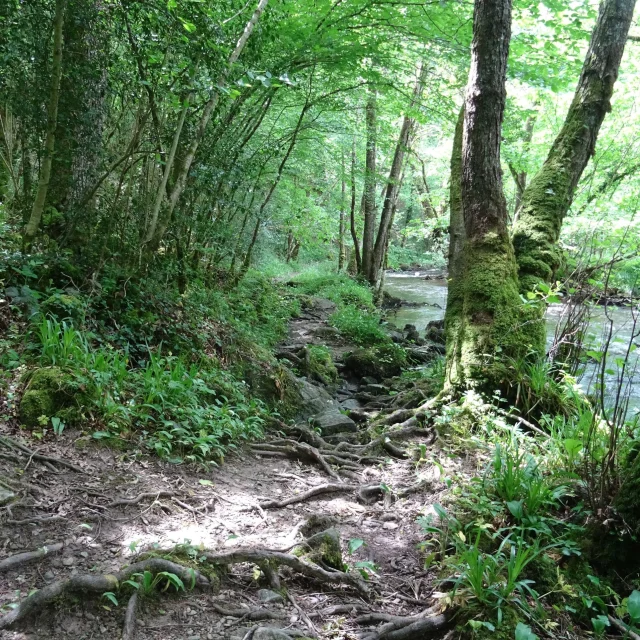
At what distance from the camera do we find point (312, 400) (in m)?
6.32

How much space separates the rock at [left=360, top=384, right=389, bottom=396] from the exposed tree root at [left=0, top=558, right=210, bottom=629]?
517cm

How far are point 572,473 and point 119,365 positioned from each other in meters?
3.72

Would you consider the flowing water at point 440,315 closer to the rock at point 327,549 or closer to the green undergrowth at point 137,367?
the rock at point 327,549

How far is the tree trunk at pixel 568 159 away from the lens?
5941 millimetres

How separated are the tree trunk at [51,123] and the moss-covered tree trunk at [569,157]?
547 cm

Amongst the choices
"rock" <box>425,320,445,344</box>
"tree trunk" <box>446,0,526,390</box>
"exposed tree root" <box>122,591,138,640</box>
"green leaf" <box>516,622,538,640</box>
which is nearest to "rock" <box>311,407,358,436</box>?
"tree trunk" <box>446,0,526,390</box>

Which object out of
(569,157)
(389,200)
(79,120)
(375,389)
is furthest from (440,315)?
(79,120)

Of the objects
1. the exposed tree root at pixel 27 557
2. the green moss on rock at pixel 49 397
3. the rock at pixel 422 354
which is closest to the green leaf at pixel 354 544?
the exposed tree root at pixel 27 557

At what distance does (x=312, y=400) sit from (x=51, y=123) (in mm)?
4296

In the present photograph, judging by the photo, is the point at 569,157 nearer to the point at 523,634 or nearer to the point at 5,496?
the point at 523,634

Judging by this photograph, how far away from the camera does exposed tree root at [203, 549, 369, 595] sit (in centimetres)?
267

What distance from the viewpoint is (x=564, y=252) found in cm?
638

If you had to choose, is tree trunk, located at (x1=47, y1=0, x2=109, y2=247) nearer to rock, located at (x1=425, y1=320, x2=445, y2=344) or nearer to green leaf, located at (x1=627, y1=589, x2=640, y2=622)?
green leaf, located at (x1=627, y1=589, x2=640, y2=622)

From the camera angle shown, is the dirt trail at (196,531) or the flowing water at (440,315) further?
the flowing water at (440,315)
